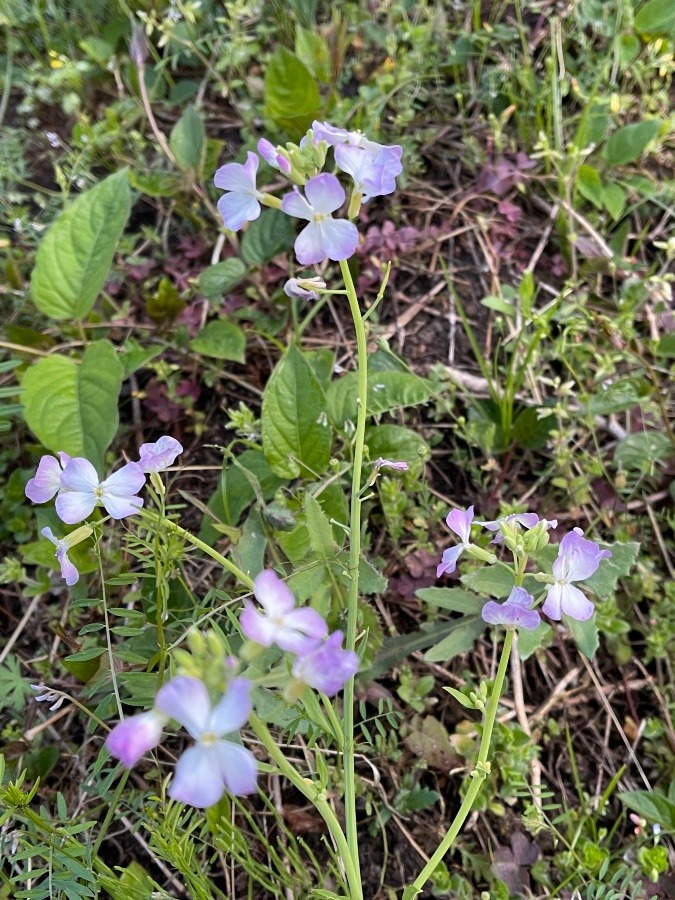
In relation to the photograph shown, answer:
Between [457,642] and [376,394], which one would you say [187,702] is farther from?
[376,394]

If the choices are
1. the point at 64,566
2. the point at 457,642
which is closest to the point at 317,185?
the point at 64,566

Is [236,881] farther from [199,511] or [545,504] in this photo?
[545,504]

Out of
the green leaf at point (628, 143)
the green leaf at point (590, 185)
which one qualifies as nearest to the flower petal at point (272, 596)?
the green leaf at point (590, 185)

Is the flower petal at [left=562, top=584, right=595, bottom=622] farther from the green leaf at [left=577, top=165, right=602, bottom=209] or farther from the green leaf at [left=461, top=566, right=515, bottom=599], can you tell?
the green leaf at [left=577, top=165, right=602, bottom=209]

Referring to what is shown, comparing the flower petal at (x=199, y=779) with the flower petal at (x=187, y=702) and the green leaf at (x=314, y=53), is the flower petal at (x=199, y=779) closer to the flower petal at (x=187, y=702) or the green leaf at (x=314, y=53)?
the flower petal at (x=187, y=702)

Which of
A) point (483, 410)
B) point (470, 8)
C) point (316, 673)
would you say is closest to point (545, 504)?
point (483, 410)

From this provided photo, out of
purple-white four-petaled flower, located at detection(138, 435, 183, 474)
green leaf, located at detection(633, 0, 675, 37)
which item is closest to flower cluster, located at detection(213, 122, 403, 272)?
purple-white four-petaled flower, located at detection(138, 435, 183, 474)

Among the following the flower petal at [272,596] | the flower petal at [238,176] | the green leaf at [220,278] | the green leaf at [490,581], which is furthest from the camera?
the green leaf at [220,278]

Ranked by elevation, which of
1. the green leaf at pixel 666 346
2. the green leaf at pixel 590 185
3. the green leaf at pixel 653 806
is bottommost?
the green leaf at pixel 653 806

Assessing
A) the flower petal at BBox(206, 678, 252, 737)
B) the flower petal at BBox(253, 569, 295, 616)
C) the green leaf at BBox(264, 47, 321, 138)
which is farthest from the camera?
the green leaf at BBox(264, 47, 321, 138)
